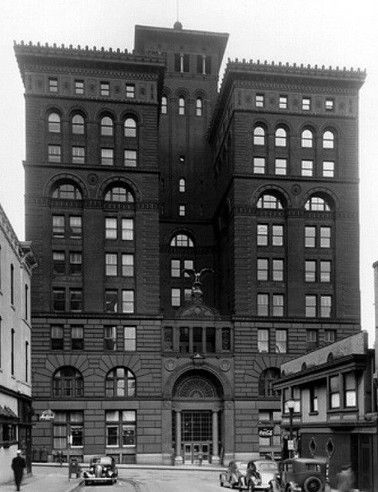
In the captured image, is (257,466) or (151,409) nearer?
(257,466)

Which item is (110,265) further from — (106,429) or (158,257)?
(106,429)

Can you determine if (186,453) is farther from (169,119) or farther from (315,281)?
(169,119)

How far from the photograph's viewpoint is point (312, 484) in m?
28.5

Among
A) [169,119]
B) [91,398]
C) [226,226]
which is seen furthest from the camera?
[169,119]

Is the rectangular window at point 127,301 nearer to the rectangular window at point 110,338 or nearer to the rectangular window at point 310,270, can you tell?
the rectangular window at point 110,338

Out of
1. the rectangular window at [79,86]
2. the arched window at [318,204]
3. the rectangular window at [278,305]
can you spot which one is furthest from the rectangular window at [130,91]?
the rectangular window at [278,305]

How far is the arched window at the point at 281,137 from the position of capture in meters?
75.2

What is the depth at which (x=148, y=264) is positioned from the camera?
2857 inches

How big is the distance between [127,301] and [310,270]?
17.2 metres

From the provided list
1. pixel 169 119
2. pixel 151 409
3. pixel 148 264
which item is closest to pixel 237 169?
pixel 148 264

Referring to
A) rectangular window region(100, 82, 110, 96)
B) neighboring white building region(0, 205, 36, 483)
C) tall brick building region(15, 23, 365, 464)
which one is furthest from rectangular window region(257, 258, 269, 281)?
neighboring white building region(0, 205, 36, 483)

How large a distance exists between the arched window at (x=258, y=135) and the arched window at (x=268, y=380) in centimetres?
2100

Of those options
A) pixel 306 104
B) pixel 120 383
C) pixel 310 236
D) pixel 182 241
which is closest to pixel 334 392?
pixel 120 383

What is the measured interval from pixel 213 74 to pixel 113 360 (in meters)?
35.8
